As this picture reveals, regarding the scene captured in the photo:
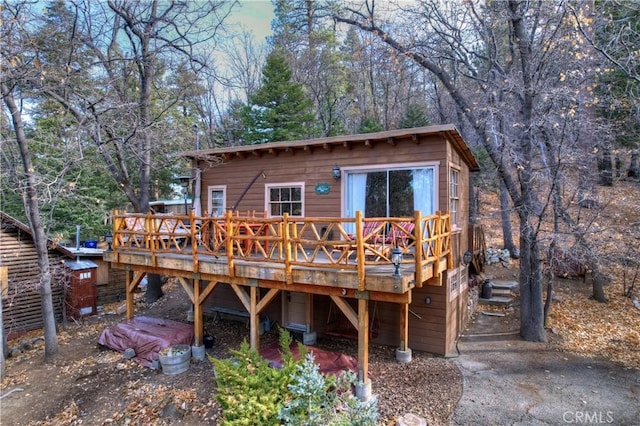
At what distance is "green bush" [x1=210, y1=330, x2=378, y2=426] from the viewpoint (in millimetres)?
4281

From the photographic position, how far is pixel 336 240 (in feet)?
25.8

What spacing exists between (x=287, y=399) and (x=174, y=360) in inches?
121

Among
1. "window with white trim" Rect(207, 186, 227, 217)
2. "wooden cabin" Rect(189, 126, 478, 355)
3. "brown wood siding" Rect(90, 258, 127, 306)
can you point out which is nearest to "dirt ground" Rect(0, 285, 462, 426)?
"wooden cabin" Rect(189, 126, 478, 355)

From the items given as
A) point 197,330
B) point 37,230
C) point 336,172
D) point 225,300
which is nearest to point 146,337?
point 197,330

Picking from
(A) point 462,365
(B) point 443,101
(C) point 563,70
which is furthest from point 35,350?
(B) point 443,101

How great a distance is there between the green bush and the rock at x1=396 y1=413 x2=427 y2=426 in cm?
51

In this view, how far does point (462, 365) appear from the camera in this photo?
6789mm

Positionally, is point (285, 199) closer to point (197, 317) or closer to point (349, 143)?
point (349, 143)

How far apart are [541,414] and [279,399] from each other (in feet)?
12.6

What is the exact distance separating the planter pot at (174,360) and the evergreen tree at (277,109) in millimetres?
12009

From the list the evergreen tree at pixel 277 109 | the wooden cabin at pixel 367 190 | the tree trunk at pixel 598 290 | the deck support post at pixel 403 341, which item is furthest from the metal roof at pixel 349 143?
the evergreen tree at pixel 277 109

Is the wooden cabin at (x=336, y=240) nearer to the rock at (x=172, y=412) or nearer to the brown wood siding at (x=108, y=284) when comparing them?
the rock at (x=172, y=412)

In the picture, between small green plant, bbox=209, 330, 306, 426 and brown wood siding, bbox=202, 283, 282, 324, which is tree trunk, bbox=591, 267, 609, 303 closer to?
brown wood siding, bbox=202, 283, 282, 324

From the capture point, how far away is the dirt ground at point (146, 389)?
217 inches
